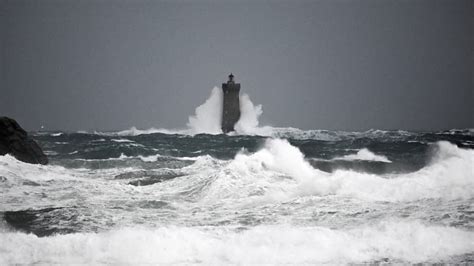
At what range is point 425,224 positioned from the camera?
10.0 metres

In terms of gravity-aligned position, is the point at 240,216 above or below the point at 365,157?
below

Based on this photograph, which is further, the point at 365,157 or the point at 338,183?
the point at 365,157

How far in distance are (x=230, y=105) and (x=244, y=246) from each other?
53582mm

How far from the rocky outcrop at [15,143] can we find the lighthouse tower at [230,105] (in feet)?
131

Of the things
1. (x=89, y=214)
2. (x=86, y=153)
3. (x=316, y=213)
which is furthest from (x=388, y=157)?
(x=89, y=214)

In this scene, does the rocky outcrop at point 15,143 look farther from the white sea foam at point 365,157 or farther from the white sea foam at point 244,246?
the white sea foam at point 365,157

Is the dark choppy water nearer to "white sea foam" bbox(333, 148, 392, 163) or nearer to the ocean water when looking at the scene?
the ocean water

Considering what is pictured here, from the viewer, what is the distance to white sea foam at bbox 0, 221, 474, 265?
8.38 m

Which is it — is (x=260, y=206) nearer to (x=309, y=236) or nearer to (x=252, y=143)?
(x=309, y=236)

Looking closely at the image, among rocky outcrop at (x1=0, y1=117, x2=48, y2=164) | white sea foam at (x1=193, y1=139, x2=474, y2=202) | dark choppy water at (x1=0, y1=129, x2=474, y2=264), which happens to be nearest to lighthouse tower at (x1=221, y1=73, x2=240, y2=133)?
rocky outcrop at (x1=0, y1=117, x2=48, y2=164)

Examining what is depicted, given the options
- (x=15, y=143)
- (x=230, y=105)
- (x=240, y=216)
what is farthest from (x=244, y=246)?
(x=230, y=105)

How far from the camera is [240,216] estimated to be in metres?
11.8

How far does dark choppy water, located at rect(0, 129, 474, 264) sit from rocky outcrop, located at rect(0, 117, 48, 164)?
158 centimetres

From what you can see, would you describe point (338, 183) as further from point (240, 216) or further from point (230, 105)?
point (230, 105)
